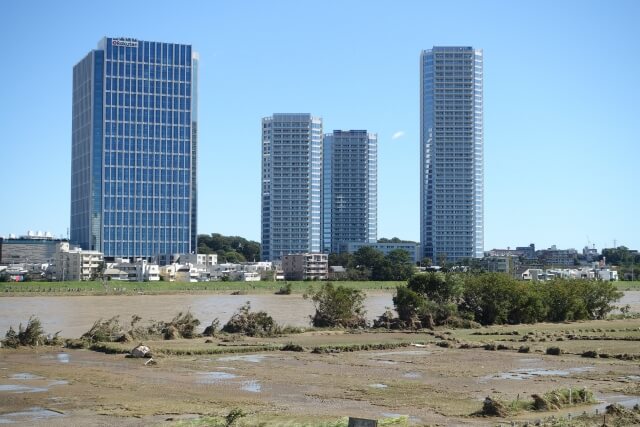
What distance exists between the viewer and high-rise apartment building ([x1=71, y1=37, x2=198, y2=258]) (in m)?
151

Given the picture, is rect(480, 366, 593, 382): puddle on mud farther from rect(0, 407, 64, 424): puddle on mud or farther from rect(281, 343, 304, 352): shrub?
rect(0, 407, 64, 424): puddle on mud

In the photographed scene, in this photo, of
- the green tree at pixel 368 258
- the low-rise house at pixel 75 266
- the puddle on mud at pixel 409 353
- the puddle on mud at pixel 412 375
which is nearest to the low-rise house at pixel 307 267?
the green tree at pixel 368 258

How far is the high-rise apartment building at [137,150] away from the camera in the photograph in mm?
150750

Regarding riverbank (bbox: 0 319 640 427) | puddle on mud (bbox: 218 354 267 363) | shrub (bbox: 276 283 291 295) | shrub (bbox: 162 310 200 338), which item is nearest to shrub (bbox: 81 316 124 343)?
riverbank (bbox: 0 319 640 427)

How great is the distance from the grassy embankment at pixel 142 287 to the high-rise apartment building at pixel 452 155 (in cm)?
5464

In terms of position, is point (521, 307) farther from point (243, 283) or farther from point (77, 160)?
point (77, 160)

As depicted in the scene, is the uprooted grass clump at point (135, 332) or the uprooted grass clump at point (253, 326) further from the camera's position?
the uprooted grass clump at point (253, 326)

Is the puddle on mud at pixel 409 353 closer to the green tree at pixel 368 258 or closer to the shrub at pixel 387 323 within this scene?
the shrub at pixel 387 323

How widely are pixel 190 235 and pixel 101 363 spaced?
424 ft

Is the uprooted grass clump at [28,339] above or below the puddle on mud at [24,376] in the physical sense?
above

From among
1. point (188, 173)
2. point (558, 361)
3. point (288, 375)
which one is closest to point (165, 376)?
point (288, 375)

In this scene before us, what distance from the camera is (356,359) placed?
3206cm

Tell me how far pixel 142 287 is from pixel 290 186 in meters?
81.4

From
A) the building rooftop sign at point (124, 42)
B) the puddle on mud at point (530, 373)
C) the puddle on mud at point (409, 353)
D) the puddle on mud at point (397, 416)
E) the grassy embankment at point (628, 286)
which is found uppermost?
the building rooftop sign at point (124, 42)
